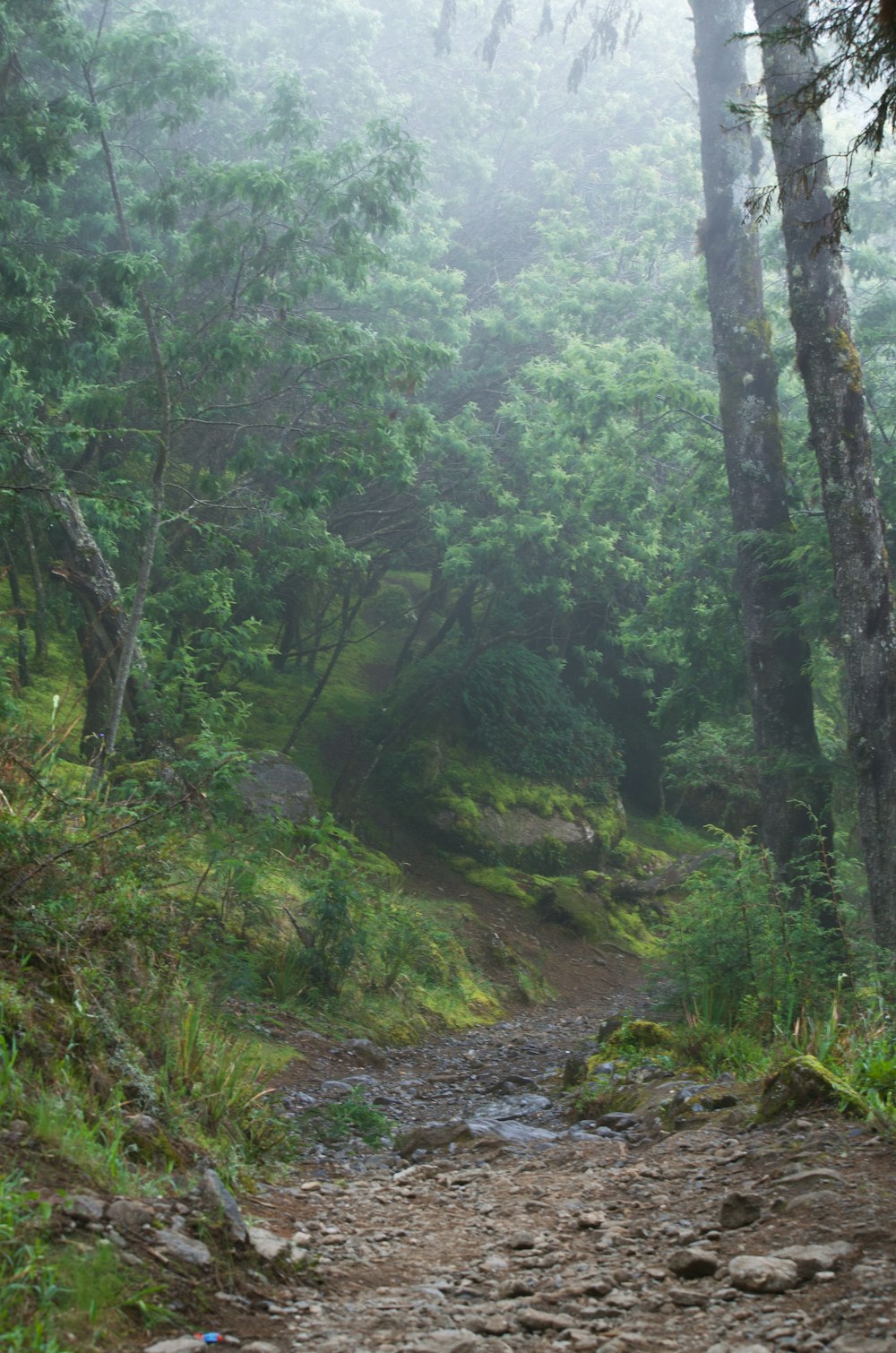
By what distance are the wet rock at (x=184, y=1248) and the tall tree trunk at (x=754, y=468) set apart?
688 centimetres

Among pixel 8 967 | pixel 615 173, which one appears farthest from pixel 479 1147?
pixel 615 173

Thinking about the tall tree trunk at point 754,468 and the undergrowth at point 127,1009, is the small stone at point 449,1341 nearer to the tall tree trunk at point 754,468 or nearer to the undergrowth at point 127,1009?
the undergrowth at point 127,1009

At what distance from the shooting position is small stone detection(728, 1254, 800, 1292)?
2920mm

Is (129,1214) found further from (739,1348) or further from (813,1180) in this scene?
(813,1180)

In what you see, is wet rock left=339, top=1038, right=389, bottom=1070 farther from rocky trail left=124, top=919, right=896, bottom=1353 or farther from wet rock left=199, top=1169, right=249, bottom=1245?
wet rock left=199, top=1169, right=249, bottom=1245

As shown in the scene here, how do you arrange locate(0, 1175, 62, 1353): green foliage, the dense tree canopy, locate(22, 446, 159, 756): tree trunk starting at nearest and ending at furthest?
1. locate(0, 1175, 62, 1353): green foliage
2. locate(22, 446, 159, 756): tree trunk
3. the dense tree canopy

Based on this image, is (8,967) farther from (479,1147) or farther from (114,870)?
(479,1147)

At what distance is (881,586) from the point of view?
783 centimetres

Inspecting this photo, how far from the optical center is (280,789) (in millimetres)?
12273

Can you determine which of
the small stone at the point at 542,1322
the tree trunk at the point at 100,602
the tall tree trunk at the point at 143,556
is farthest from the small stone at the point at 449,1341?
the tree trunk at the point at 100,602

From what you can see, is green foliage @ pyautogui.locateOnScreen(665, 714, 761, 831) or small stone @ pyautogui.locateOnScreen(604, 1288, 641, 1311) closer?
small stone @ pyautogui.locateOnScreen(604, 1288, 641, 1311)

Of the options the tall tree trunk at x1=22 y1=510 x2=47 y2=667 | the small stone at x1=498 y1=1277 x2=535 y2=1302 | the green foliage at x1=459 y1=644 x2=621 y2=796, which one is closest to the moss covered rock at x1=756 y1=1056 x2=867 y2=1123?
the small stone at x1=498 y1=1277 x2=535 y2=1302

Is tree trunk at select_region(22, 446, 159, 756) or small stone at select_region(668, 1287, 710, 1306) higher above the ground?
tree trunk at select_region(22, 446, 159, 756)

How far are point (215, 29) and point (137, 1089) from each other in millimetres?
23999
